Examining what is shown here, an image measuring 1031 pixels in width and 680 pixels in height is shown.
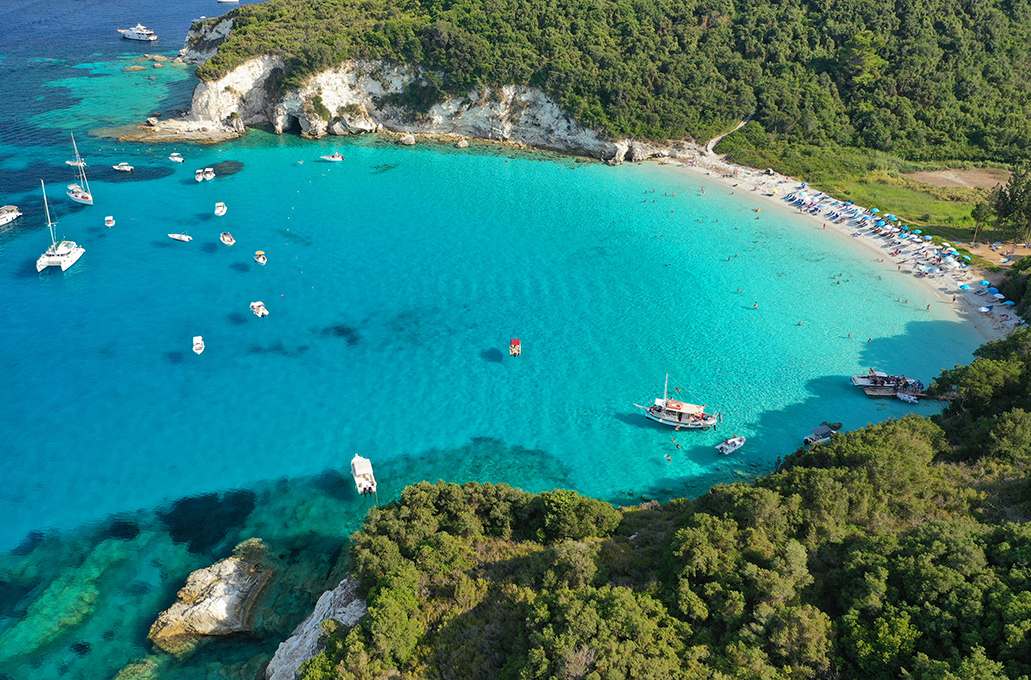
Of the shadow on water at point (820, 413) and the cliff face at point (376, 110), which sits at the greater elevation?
the cliff face at point (376, 110)

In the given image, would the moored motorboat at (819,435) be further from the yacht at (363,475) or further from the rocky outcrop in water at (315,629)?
the rocky outcrop in water at (315,629)

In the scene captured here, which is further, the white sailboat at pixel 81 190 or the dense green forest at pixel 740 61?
the dense green forest at pixel 740 61

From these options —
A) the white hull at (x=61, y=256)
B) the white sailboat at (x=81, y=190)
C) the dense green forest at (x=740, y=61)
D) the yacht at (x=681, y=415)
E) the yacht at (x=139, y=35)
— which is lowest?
the white hull at (x=61, y=256)

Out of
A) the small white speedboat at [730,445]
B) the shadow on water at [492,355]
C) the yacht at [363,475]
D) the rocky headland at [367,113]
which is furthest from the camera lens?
the rocky headland at [367,113]

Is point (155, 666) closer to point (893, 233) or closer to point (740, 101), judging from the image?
point (893, 233)

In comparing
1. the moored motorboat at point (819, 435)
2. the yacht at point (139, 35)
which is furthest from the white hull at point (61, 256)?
the yacht at point (139, 35)

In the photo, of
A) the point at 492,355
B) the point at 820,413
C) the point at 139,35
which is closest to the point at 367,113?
the point at 492,355
